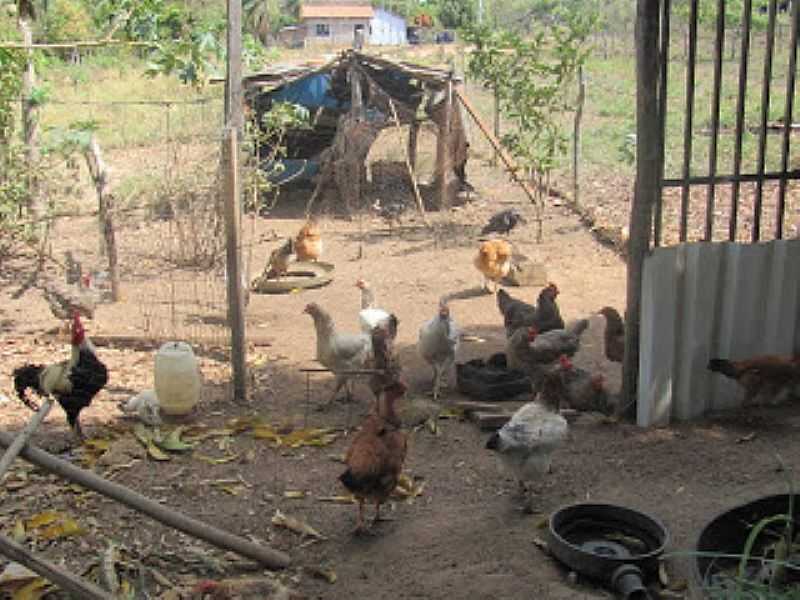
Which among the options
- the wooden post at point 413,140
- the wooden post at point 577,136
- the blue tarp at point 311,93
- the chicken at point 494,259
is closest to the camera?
the chicken at point 494,259

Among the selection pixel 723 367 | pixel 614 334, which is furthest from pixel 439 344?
pixel 723 367

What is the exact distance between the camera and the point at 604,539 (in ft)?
16.1

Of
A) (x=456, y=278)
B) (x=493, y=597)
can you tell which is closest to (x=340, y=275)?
(x=456, y=278)

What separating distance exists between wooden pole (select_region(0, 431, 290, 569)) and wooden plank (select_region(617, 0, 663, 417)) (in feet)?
10.3

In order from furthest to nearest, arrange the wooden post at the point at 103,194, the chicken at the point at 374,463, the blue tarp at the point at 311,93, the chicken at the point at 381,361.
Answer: the blue tarp at the point at 311,93 < the wooden post at the point at 103,194 < the chicken at the point at 381,361 < the chicken at the point at 374,463

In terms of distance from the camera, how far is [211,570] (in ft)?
15.3

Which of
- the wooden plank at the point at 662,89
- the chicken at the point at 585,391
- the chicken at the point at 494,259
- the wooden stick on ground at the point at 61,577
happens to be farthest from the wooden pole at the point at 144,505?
the chicken at the point at 494,259

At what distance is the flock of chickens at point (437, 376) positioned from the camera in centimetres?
513

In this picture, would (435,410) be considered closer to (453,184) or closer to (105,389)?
(105,389)

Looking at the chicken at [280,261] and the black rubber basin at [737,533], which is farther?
the chicken at [280,261]

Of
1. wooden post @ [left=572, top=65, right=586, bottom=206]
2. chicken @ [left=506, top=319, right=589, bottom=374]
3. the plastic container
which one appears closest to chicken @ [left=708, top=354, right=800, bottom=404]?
chicken @ [left=506, top=319, right=589, bottom=374]

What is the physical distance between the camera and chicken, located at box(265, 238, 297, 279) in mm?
11422

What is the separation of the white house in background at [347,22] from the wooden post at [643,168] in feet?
183

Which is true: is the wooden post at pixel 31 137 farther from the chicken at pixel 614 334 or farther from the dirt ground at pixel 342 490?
the chicken at pixel 614 334
